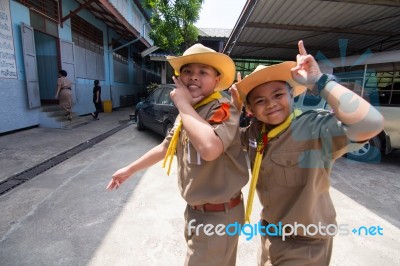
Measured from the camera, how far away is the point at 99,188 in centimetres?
360

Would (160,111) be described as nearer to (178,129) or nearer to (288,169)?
(178,129)

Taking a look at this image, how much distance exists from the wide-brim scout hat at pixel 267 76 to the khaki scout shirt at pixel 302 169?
0.71 feet

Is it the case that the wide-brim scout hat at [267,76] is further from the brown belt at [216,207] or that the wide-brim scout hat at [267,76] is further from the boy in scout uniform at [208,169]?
the brown belt at [216,207]

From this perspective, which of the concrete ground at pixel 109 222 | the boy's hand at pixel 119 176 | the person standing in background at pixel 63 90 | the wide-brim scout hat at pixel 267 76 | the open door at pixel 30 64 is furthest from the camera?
the person standing in background at pixel 63 90

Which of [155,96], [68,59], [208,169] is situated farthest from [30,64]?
[208,169]

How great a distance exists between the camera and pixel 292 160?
4.04 ft

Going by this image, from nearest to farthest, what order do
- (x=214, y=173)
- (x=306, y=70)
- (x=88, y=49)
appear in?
1. (x=306, y=70)
2. (x=214, y=173)
3. (x=88, y=49)

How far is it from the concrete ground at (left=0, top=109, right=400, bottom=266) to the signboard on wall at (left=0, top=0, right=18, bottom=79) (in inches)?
111

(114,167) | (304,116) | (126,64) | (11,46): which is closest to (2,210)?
(114,167)

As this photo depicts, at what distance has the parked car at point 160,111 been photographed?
5.69 metres

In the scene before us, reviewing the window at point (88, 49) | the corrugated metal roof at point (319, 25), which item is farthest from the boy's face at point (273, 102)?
the window at point (88, 49)

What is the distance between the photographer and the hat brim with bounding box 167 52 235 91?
1.33 m

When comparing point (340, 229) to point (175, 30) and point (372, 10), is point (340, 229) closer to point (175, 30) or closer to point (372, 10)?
point (372, 10)

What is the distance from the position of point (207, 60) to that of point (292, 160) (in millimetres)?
665
